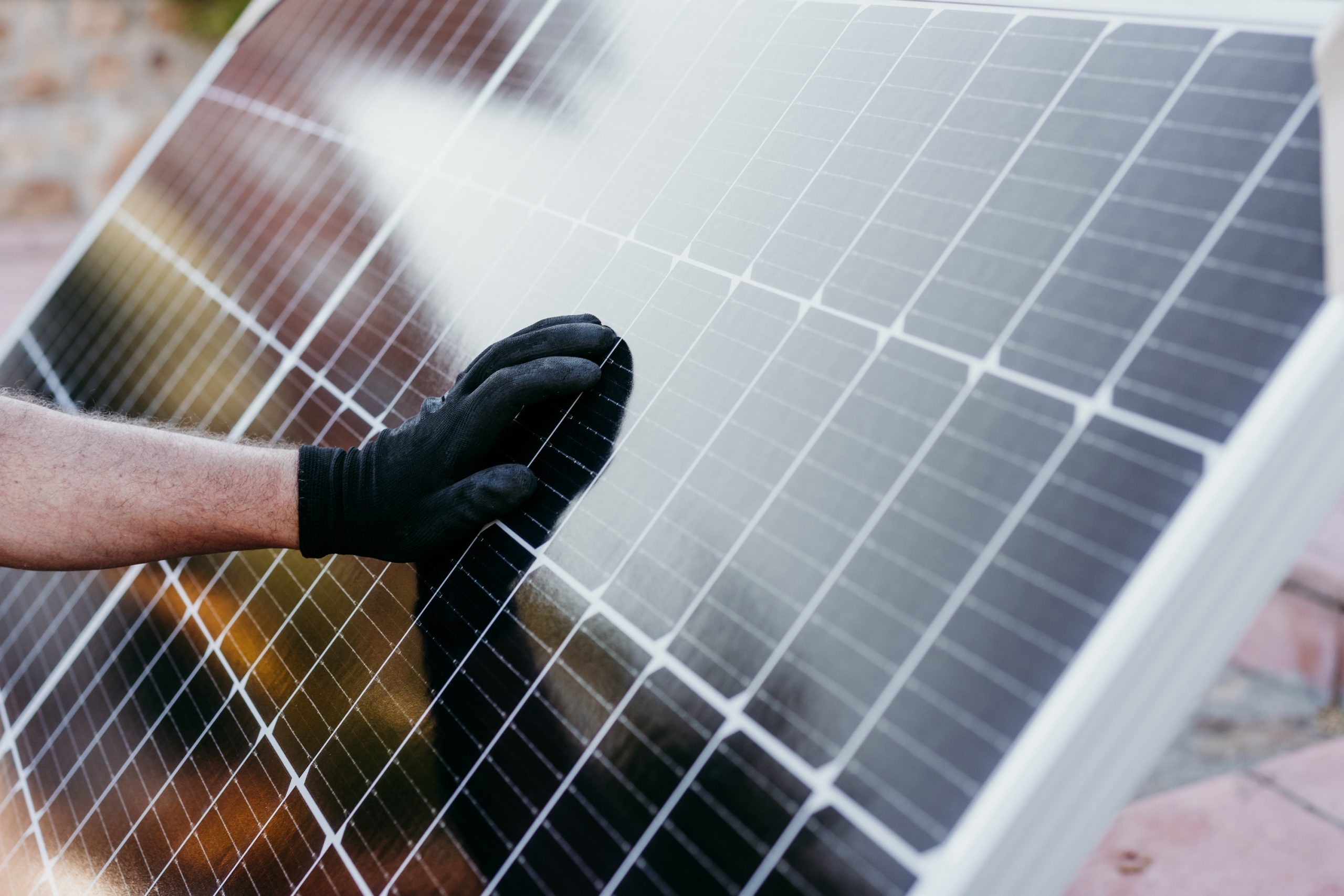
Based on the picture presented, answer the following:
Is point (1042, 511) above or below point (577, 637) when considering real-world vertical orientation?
above

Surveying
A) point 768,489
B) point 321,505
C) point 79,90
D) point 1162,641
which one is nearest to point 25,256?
point 79,90

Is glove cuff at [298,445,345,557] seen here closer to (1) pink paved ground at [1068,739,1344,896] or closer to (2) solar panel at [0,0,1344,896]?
(2) solar panel at [0,0,1344,896]

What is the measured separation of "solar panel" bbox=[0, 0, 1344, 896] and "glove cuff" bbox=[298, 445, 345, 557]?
12 cm

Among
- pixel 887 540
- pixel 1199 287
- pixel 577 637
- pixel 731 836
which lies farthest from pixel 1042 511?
pixel 577 637

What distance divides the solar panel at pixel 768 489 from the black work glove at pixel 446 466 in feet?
0.25

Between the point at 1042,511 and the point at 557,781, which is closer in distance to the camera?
the point at 1042,511

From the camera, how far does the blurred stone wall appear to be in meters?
8.66

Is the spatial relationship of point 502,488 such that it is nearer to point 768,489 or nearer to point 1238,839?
point 768,489

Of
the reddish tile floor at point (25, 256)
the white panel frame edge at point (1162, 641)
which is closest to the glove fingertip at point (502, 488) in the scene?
the white panel frame edge at point (1162, 641)

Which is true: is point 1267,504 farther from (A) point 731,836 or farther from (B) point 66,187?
(B) point 66,187

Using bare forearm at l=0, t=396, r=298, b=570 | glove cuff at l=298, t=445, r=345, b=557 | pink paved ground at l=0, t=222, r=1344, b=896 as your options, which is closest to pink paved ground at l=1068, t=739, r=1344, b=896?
pink paved ground at l=0, t=222, r=1344, b=896

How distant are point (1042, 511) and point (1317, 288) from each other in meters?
0.46

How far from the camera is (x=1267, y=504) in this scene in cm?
132

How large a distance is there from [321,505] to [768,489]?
3.55ft
